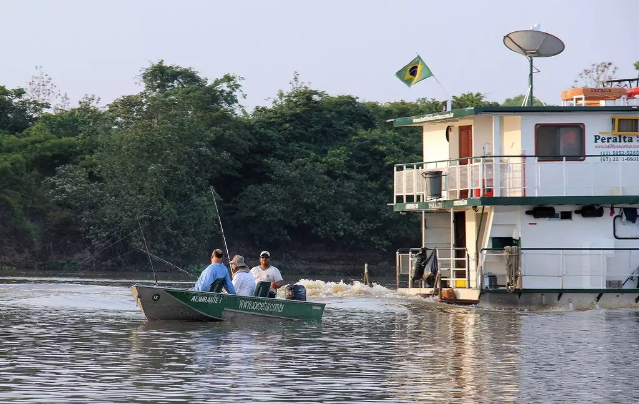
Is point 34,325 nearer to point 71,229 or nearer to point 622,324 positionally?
point 622,324

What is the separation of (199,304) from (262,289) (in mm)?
1547

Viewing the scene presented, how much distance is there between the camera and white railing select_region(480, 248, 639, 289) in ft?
85.9

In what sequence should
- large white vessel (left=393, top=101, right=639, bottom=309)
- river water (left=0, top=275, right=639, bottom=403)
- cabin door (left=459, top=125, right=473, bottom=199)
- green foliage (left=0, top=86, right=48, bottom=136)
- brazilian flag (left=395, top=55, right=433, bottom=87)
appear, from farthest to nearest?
green foliage (left=0, top=86, right=48, bottom=136) < brazilian flag (left=395, top=55, right=433, bottom=87) < cabin door (left=459, top=125, right=473, bottom=199) < large white vessel (left=393, top=101, right=639, bottom=309) < river water (left=0, top=275, right=639, bottom=403)

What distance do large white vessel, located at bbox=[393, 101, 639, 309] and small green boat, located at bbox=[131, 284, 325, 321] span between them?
609 centimetres

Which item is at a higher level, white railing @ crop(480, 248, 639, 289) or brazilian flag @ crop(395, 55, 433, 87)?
brazilian flag @ crop(395, 55, 433, 87)

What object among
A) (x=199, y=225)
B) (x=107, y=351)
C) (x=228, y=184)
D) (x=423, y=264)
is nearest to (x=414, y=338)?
(x=107, y=351)

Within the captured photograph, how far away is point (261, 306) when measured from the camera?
21.9 meters

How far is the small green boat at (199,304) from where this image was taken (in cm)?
2130

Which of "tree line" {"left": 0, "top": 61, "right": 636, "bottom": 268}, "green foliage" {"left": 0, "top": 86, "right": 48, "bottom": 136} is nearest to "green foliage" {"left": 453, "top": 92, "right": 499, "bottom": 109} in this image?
"tree line" {"left": 0, "top": 61, "right": 636, "bottom": 268}

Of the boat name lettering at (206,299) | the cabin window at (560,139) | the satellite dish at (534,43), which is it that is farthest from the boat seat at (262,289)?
the satellite dish at (534,43)

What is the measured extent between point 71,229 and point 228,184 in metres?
8.73

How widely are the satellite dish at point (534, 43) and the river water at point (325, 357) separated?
718 centimetres

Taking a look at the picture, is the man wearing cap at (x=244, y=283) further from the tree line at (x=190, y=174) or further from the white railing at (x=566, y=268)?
the tree line at (x=190, y=174)

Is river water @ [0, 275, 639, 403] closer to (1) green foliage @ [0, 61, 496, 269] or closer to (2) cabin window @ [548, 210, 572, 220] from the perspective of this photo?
(2) cabin window @ [548, 210, 572, 220]
